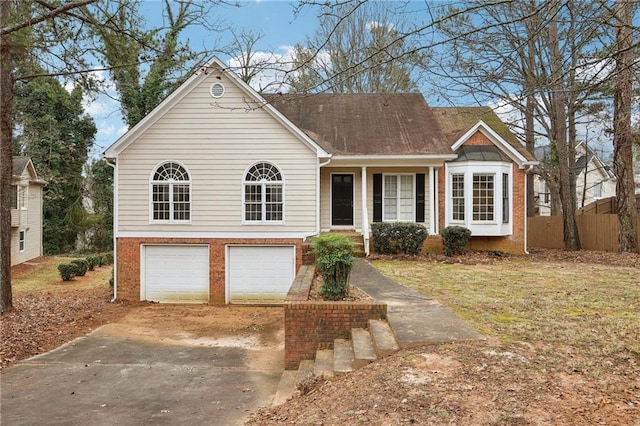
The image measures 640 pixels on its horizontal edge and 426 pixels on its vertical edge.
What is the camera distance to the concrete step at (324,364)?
5309mm

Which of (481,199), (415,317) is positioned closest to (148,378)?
(415,317)

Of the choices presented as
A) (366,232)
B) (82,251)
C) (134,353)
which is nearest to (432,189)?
(366,232)

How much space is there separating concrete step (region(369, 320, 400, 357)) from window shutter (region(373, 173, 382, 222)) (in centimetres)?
1012

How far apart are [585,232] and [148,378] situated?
1766cm

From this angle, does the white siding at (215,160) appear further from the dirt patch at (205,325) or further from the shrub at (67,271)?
the shrub at (67,271)

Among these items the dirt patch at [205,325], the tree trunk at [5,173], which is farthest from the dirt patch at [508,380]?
the tree trunk at [5,173]

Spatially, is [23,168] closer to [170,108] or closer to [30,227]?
[30,227]

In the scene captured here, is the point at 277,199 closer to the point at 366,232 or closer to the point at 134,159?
the point at 366,232

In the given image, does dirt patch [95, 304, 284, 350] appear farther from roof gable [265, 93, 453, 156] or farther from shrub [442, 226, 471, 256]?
roof gable [265, 93, 453, 156]

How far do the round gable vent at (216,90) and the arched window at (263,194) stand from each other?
2495 millimetres

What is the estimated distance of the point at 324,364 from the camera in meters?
5.79

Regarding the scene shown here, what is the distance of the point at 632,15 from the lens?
673 cm

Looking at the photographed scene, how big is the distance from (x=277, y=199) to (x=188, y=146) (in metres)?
3.30

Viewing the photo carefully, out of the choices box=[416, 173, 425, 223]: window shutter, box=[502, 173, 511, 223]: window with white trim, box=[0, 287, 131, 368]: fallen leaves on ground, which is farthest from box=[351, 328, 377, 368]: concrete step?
box=[502, 173, 511, 223]: window with white trim
